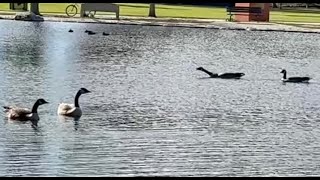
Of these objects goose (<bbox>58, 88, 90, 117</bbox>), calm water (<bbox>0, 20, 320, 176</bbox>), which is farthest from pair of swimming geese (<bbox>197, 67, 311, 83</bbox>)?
goose (<bbox>58, 88, 90, 117</bbox>)

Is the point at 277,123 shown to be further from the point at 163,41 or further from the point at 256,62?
the point at 163,41

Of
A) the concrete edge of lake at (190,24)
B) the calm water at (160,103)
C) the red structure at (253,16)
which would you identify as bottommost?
the calm water at (160,103)

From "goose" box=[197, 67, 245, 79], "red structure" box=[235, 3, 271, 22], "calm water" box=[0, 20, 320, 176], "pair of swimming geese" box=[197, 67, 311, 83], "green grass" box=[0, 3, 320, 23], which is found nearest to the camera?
"calm water" box=[0, 20, 320, 176]

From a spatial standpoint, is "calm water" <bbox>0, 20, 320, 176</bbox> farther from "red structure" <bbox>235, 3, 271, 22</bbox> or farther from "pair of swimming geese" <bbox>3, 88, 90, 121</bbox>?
"red structure" <bbox>235, 3, 271, 22</bbox>

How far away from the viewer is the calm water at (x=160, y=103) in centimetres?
856

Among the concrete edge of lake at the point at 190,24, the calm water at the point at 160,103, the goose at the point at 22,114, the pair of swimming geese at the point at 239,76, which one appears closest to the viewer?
the calm water at the point at 160,103

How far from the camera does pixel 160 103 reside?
13953 mm

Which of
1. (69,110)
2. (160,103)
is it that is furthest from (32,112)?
(160,103)

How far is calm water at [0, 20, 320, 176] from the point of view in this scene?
8.56 metres

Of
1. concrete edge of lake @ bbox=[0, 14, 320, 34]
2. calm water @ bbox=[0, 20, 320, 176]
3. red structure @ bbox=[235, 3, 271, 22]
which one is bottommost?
calm water @ bbox=[0, 20, 320, 176]

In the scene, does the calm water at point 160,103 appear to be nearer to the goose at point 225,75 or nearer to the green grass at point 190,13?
the goose at point 225,75

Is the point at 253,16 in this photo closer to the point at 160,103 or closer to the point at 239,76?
the point at 239,76

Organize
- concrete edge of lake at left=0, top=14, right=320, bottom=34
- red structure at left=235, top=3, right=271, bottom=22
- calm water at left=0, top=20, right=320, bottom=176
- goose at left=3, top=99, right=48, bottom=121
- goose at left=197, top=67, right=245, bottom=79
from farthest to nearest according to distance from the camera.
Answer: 1. red structure at left=235, top=3, right=271, bottom=22
2. concrete edge of lake at left=0, top=14, right=320, bottom=34
3. goose at left=197, top=67, right=245, bottom=79
4. goose at left=3, top=99, right=48, bottom=121
5. calm water at left=0, top=20, right=320, bottom=176

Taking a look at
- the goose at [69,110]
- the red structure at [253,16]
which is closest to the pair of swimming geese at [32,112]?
the goose at [69,110]
